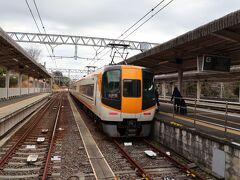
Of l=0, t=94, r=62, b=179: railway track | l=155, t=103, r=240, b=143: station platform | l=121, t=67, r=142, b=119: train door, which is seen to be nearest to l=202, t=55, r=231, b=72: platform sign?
l=155, t=103, r=240, b=143: station platform

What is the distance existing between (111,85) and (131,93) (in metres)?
0.86

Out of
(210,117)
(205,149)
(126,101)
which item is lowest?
(205,149)

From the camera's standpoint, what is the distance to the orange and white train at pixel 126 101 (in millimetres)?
11094

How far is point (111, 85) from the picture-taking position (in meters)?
11.4

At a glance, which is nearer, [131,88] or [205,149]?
[205,149]

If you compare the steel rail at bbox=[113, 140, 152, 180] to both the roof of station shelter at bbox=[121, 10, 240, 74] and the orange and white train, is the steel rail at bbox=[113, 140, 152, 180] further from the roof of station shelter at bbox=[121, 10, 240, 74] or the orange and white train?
the roof of station shelter at bbox=[121, 10, 240, 74]

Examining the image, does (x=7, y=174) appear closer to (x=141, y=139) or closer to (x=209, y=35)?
(x=141, y=139)

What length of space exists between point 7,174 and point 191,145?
5126mm

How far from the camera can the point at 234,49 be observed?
37.7 ft

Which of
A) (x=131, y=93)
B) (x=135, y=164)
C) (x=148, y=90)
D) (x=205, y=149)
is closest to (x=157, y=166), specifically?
(x=135, y=164)

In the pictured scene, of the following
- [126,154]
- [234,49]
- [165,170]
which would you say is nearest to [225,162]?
[165,170]

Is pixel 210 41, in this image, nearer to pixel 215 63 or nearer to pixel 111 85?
pixel 215 63

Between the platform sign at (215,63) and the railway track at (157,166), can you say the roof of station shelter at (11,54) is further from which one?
the platform sign at (215,63)

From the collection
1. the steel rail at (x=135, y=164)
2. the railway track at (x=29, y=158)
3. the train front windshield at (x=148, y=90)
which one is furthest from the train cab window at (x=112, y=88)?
the railway track at (x=29, y=158)
